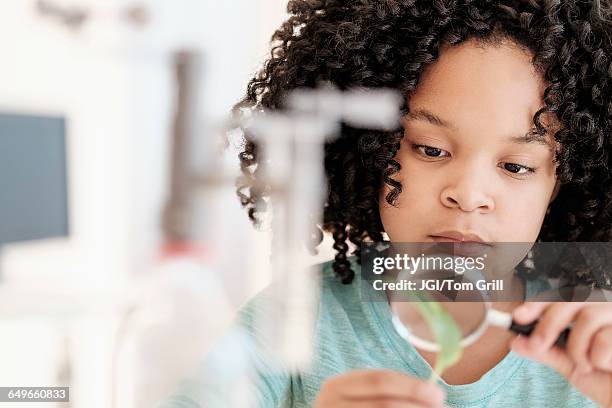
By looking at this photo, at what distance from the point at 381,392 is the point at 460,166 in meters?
0.19

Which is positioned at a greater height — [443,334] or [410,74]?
[410,74]

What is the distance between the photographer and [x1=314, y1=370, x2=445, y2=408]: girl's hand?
47cm

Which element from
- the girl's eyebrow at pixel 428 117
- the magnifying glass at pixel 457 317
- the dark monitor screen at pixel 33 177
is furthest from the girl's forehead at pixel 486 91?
the dark monitor screen at pixel 33 177

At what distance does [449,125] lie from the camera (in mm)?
543

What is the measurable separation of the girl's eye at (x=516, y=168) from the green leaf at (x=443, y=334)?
126mm

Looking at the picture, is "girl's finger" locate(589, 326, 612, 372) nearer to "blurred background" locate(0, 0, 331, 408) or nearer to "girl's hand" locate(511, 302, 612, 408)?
"girl's hand" locate(511, 302, 612, 408)

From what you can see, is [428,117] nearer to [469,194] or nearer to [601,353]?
[469,194]

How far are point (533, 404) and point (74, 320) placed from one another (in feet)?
1.40

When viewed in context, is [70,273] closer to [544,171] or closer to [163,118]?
[163,118]

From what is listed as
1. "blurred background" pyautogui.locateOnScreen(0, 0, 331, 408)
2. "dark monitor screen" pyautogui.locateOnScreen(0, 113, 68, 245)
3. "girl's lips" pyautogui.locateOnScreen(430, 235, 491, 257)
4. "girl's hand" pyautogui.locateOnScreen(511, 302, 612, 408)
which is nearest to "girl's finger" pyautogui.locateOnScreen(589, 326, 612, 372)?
"girl's hand" pyautogui.locateOnScreen(511, 302, 612, 408)

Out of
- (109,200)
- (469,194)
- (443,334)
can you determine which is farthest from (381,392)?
(109,200)

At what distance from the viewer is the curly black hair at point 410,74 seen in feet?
1.82

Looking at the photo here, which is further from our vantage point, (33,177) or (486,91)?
(33,177)

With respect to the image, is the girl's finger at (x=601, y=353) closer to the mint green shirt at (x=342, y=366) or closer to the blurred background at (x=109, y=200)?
the mint green shirt at (x=342, y=366)
